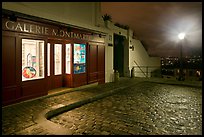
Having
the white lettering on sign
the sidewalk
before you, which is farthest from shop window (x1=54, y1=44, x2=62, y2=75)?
the sidewalk

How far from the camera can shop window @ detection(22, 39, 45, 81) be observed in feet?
25.5

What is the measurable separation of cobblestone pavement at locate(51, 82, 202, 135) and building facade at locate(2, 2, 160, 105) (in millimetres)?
2503

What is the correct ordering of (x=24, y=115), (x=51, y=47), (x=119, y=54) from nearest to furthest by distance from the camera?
1. (x=24, y=115)
2. (x=51, y=47)
3. (x=119, y=54)

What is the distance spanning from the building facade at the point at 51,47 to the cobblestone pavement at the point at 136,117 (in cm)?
250

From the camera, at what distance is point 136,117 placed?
6.06m

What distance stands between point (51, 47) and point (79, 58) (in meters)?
1.81

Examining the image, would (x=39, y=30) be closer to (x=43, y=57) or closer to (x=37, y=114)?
(x=43, y=57)

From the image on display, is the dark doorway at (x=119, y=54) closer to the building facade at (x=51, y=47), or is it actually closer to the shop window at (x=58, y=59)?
the building facade at (x=51, y=47)

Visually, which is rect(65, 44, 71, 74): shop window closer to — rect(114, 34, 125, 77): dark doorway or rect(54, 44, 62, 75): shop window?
rect(54, 44, 62, 75): shop window

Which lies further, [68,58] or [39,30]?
[68,58]

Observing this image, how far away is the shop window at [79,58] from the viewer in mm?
10516

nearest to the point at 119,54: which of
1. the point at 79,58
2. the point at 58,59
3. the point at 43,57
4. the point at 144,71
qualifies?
the point at 144,71

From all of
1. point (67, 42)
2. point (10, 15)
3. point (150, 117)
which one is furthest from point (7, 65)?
point (150, 117)

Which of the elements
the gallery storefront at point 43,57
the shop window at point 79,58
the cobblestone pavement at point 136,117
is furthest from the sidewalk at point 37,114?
the shop window at point 79,58
